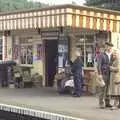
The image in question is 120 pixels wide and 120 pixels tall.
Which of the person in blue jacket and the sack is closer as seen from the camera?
the sack

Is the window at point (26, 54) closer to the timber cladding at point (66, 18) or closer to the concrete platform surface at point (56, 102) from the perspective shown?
the concrete platform surface at point (56, 102)

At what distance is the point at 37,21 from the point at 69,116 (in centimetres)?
630

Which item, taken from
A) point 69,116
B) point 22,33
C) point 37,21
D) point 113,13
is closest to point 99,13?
point 113,13

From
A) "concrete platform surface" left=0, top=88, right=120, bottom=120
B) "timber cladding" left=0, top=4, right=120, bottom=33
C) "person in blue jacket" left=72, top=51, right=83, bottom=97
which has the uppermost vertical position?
"timber cladding" left=0, top=4, right=120, bottom=33

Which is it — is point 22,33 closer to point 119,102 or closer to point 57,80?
point 57,80

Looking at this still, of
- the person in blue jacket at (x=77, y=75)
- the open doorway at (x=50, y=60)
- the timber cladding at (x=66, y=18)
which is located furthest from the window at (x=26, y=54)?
the person in blue jacket at (x=77, y=75)

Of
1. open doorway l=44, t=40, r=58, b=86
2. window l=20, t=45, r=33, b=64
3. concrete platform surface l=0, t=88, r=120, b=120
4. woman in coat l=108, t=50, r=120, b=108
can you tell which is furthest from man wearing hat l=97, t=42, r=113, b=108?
window l=20, t=45, r=33, b=64

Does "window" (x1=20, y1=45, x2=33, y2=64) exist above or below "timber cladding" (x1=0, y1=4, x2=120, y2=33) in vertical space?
below

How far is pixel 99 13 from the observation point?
55.9ft

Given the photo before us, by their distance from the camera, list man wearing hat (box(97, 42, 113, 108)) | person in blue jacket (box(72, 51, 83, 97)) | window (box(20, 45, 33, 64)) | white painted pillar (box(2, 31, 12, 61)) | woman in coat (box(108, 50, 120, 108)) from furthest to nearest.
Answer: white painted pillar (box(2, 31, 12, 61)) → window (box(20, 45, 33, 64)) → person in blue jacket (box(72, 51, 83, 97)) → man wearing hat (box(97, 42, 113, 108)) → woman in coat (box(108, 50, 120, 108))

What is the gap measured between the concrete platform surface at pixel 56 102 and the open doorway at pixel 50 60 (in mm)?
1005

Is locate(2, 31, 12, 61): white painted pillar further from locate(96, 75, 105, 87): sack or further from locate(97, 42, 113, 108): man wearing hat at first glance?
locate(96, 75, 105, 87): sack

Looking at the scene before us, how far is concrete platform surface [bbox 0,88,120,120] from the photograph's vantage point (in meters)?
11.8

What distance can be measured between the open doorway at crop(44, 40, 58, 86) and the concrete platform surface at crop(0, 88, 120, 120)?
39.6 inches
